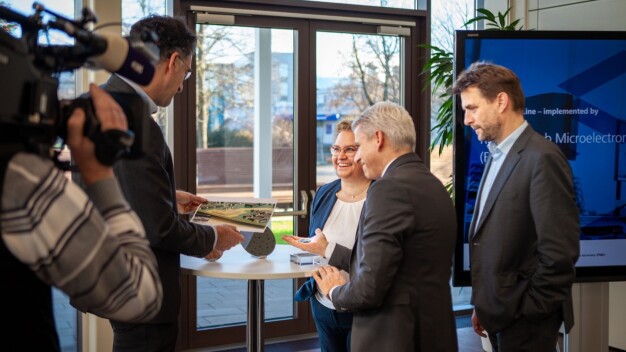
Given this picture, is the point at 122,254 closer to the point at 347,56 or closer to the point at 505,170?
the point at 505,170

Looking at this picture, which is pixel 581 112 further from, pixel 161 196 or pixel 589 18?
pixel 161 196

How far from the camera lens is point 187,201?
2826mm

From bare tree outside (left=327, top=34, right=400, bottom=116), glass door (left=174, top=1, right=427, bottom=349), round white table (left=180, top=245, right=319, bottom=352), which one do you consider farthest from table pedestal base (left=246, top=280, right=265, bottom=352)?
bare tree outside (left=327, top=34, right=400, bottom=116)

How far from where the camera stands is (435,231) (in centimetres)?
206

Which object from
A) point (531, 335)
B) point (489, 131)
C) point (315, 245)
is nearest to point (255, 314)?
point (315, 245)

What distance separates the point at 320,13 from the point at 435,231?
3.06 metres

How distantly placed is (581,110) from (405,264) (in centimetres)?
192

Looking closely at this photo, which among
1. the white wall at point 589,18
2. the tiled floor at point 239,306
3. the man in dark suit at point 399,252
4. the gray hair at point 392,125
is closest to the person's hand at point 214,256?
the man in dark suit at point 399,252

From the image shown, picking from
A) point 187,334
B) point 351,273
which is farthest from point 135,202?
point 187,334

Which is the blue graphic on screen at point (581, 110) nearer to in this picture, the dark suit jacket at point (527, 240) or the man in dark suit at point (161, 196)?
the dark suit jacket at point (527, 240)

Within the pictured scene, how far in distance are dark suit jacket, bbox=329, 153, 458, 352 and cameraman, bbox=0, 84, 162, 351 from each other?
3.19ft

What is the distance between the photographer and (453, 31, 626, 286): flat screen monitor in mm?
3424

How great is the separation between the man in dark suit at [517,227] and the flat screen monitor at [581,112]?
→ 0.89 metres

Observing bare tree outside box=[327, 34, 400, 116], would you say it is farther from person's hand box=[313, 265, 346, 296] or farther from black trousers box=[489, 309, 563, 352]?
black trousers box=[489, 309, 563, 352]
